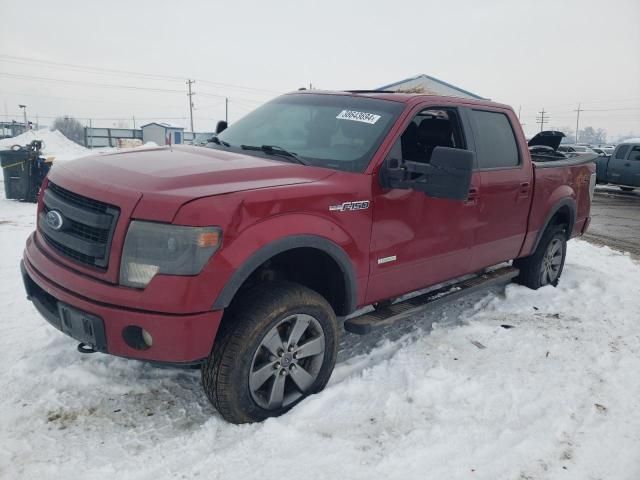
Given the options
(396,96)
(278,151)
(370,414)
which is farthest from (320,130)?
(370,414)

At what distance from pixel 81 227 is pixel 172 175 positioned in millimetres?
553

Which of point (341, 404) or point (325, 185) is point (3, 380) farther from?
point (325, 185)

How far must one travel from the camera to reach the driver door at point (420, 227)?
332 centimetres

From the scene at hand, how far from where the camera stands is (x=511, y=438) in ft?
9.20

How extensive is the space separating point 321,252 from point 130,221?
112cm

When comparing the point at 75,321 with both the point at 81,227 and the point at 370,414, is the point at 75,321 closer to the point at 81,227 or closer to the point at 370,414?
the point at 81,227

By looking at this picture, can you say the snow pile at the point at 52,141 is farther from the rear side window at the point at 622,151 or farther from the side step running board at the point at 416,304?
the side step running board at the point at 416,304

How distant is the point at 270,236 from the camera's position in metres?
2.65

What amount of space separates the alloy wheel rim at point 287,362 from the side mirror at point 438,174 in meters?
1.06

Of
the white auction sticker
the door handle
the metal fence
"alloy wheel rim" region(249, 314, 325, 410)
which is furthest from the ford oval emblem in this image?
the metal fence

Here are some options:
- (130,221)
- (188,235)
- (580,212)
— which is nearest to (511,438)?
(188,235)

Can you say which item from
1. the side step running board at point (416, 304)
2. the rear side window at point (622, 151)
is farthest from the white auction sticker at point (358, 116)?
the rear side window at point (622, 151)

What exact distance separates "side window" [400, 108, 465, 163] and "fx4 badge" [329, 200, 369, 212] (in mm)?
1003

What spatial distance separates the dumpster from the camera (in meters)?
10.5
